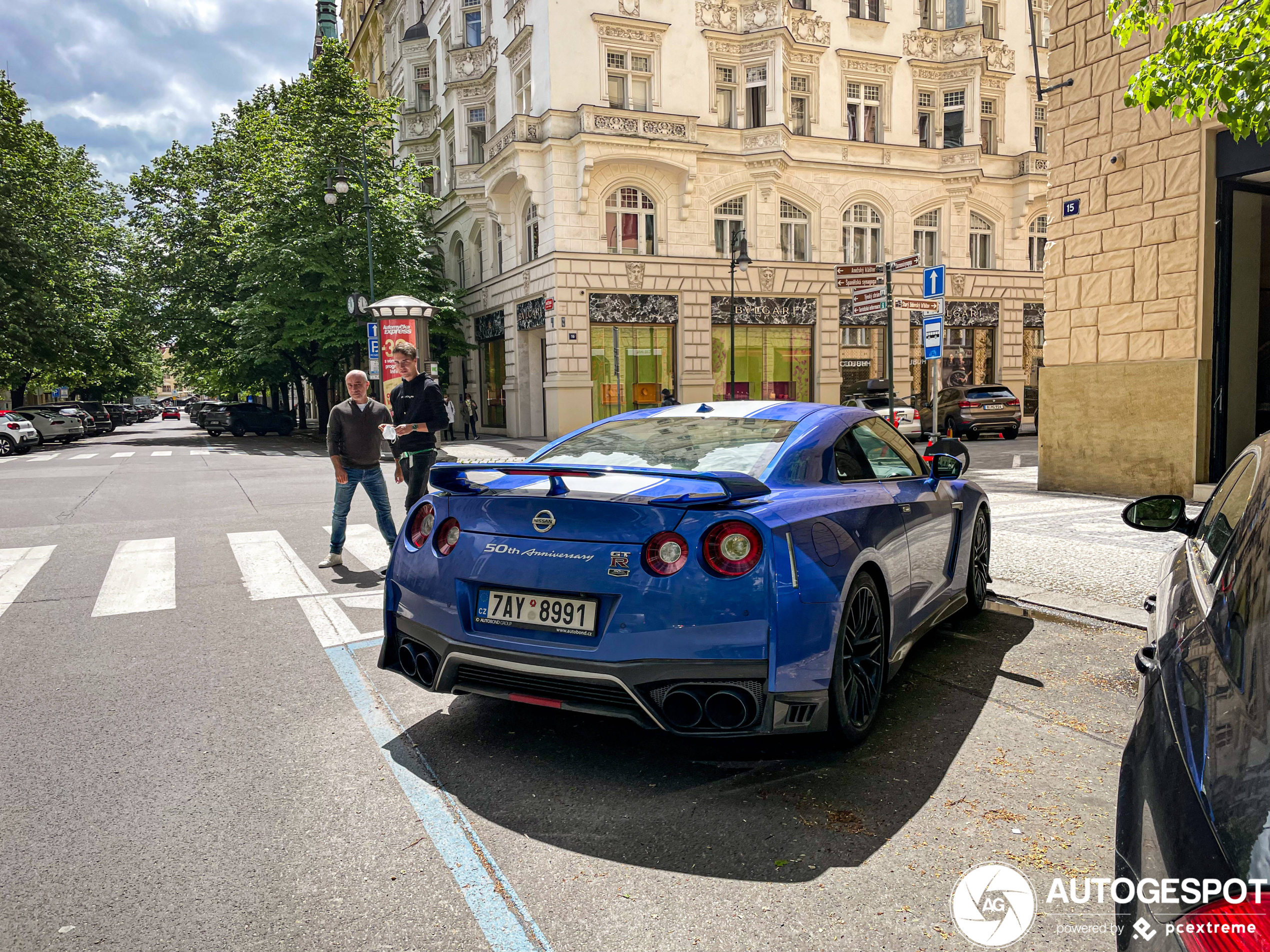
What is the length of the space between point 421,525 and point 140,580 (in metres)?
4.95

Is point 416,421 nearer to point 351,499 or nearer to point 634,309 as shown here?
point 351,499

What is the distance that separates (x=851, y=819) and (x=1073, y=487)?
33.5 feet

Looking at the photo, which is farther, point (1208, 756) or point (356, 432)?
point (356, 432)

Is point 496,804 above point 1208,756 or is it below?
below

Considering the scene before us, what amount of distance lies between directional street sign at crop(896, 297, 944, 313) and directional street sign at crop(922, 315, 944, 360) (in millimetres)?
143

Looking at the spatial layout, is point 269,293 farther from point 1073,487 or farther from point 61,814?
point 61,814

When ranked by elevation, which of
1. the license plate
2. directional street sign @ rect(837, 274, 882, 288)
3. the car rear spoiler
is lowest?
the license plate

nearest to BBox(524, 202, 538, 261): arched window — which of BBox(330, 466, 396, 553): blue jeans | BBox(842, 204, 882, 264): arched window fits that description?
BBox(842, 204, 882, 264): arched window

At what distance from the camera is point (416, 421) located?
8.38 metres

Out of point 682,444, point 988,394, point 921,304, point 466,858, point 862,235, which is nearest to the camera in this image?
point 466,858

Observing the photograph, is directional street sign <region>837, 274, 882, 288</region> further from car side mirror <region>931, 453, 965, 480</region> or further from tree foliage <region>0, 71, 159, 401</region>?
tree foliage <region>0, 71, 159, 401</region>

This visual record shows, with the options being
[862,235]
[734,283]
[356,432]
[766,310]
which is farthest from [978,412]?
[356,432]

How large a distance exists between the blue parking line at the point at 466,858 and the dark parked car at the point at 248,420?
3886 cm

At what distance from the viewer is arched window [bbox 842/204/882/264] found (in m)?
31.2
